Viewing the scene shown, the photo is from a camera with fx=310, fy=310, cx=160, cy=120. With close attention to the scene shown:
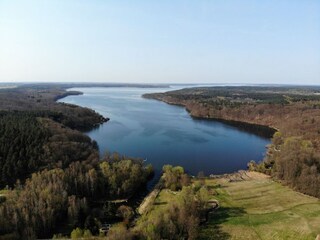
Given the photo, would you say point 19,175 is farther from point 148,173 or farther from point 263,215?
point 263,215

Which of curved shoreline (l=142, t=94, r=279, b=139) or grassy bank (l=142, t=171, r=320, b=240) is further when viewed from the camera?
curved shoreline (l=142, t=94, r=279, b=139)

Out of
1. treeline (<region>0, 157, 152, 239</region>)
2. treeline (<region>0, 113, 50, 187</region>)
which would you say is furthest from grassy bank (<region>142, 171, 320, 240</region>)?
treeline (<region>0, 113, 50, 187</region>)

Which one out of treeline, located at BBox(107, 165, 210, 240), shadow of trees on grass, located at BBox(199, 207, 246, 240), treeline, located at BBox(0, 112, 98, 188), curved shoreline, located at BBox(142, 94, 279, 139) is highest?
treeline, located at BBox(0, 112, 98, 188)

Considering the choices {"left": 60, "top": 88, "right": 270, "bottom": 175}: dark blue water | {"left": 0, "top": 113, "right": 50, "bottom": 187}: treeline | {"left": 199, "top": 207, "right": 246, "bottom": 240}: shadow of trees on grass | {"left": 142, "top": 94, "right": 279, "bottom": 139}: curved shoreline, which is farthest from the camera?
{"left": 142, "top": 94, "right": 279, "bottom": 139}: curved shoreline

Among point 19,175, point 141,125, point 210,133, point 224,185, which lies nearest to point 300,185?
point 224,185

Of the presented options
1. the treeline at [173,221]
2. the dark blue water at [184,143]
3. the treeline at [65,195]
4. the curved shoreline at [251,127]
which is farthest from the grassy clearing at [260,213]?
the curved shoreline at [251,127]

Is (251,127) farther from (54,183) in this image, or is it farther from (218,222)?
(54,183)

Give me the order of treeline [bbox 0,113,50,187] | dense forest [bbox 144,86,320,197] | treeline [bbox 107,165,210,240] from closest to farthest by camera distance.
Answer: treeline [bbox 107,165,210,240] → treeline [bbox 0,113,50,187] → dense forest [bbox 144,86,320,197]

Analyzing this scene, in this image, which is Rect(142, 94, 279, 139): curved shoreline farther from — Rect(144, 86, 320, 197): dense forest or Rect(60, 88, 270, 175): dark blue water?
Rect(60, 88, 270, 175): dark blue water
